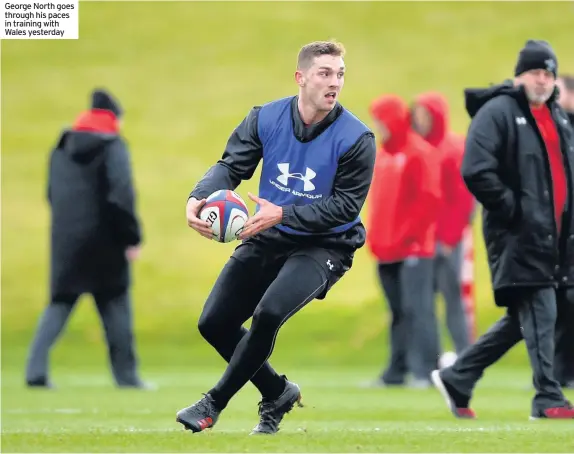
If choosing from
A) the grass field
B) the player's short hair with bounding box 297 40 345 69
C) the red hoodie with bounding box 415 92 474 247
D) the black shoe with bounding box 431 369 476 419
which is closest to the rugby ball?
the player's short hair with bounding box 297 40 345 69

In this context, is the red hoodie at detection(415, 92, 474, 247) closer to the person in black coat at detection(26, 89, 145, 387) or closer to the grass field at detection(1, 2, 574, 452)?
the grass field at detection(1, 2, 574, 452)

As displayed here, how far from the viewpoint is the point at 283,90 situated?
2686 cm

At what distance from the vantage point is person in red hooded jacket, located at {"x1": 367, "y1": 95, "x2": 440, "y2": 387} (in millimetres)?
14625

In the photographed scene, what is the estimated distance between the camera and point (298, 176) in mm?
8656

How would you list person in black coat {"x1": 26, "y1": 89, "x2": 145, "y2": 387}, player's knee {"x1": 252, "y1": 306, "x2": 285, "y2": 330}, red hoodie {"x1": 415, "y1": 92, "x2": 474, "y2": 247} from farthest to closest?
red hoodie {"x1": 415, "y1": 92, "x2": 474, "y2": 247} → person in black coat {"x1": 26, "y1": 89, "x2": 145, "y2": 387} → player's knee {"x1": 252, "y1": 306, "x2": 285, "y2": 330}

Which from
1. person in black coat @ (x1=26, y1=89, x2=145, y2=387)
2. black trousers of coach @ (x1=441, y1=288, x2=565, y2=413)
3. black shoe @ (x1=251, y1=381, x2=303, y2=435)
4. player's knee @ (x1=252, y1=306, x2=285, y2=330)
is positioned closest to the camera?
player's knee @ (x1=252, y1=306, x2=285, y2=330)

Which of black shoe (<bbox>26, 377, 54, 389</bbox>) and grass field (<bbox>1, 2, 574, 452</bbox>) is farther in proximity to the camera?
black shoe (<bbox>26, 377, 54, 389</bbox>)

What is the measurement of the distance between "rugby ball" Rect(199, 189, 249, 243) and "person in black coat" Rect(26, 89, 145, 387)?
6.21m

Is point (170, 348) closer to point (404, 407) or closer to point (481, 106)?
point (404, 407)

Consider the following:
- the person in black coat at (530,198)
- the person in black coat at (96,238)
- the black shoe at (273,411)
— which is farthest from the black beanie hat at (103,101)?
the black shoe at (273,411)

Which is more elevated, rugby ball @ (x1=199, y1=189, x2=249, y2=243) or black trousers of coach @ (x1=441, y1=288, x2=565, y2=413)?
rugby ball @ (x1=199, y1=189, x2=249, y2=243)

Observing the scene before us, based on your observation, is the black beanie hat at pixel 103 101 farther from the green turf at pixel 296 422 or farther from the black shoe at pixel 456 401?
the black shoe at pixel 456 401

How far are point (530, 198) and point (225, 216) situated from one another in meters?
2.64

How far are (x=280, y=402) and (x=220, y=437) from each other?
1.95 feet
